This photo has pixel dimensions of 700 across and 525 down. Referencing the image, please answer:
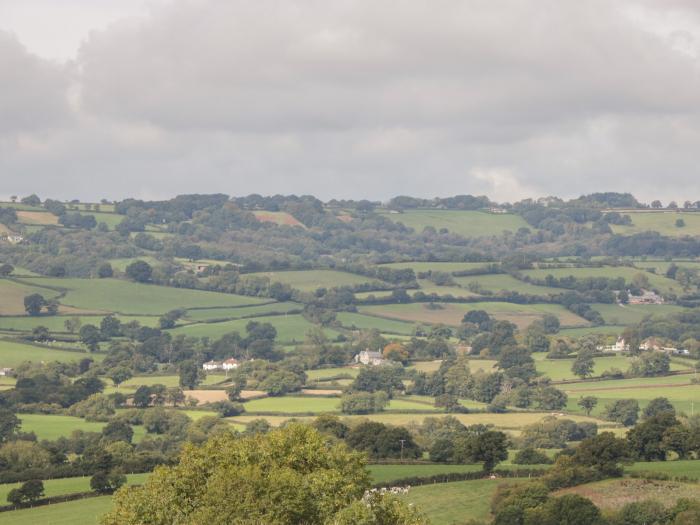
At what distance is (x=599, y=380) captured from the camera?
574 ft

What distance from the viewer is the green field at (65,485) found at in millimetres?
96500

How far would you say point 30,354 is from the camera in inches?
7456

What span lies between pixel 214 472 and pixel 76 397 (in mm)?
96268

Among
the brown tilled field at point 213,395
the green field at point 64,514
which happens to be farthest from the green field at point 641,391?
the green field at point 64,514

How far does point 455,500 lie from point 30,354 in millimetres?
108483

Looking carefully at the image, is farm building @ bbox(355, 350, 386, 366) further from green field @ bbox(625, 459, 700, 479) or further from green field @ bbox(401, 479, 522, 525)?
green field @ bbox(401, 479, 522, 525)

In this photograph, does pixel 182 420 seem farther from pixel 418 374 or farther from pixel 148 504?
pixel 148 504

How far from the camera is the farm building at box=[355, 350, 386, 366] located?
626ft

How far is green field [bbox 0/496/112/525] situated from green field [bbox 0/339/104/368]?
90.6m

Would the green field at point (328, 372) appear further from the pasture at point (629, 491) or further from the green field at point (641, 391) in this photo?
the pasture at point (629, 491)

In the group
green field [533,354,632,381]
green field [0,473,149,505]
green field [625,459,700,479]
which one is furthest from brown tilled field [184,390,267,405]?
green field [625,459,700,479]

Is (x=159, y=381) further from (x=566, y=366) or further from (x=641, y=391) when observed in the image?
(x=641, y=391)

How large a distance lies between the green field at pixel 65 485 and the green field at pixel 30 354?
8062 cm

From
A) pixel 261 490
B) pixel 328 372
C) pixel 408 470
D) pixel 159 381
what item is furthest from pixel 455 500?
pixel 328 372
